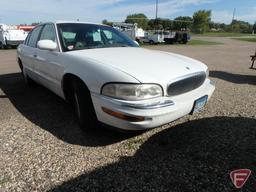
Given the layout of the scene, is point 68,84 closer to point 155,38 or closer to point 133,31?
point 133,31

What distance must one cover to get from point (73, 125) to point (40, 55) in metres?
1.51

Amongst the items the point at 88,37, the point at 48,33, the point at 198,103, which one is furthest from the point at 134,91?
the point at 48,33

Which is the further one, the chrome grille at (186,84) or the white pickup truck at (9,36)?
the white pickup truck at (9,36)

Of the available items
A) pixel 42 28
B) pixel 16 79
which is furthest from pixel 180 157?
pixel 16 79

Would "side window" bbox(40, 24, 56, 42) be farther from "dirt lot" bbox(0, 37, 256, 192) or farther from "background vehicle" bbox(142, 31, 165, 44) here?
"background vehicle" bbox(142, 31, 165, 44)

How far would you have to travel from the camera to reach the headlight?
8.79 feet

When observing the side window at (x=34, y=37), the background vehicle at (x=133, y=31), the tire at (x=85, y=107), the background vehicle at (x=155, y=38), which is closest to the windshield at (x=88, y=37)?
the tire at (x=85, y=107)

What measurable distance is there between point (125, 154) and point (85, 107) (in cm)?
78

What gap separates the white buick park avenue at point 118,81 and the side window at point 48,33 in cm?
2

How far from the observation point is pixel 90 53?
11.3ft

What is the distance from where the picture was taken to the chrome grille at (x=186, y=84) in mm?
2850

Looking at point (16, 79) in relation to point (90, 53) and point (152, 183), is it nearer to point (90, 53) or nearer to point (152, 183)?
point (90, 53)

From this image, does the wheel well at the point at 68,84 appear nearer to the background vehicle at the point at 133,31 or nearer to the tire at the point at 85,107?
the tire at the point at 85,107

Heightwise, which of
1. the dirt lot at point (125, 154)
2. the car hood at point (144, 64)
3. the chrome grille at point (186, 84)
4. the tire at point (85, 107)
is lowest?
the dirt lot at point (125, 154)
